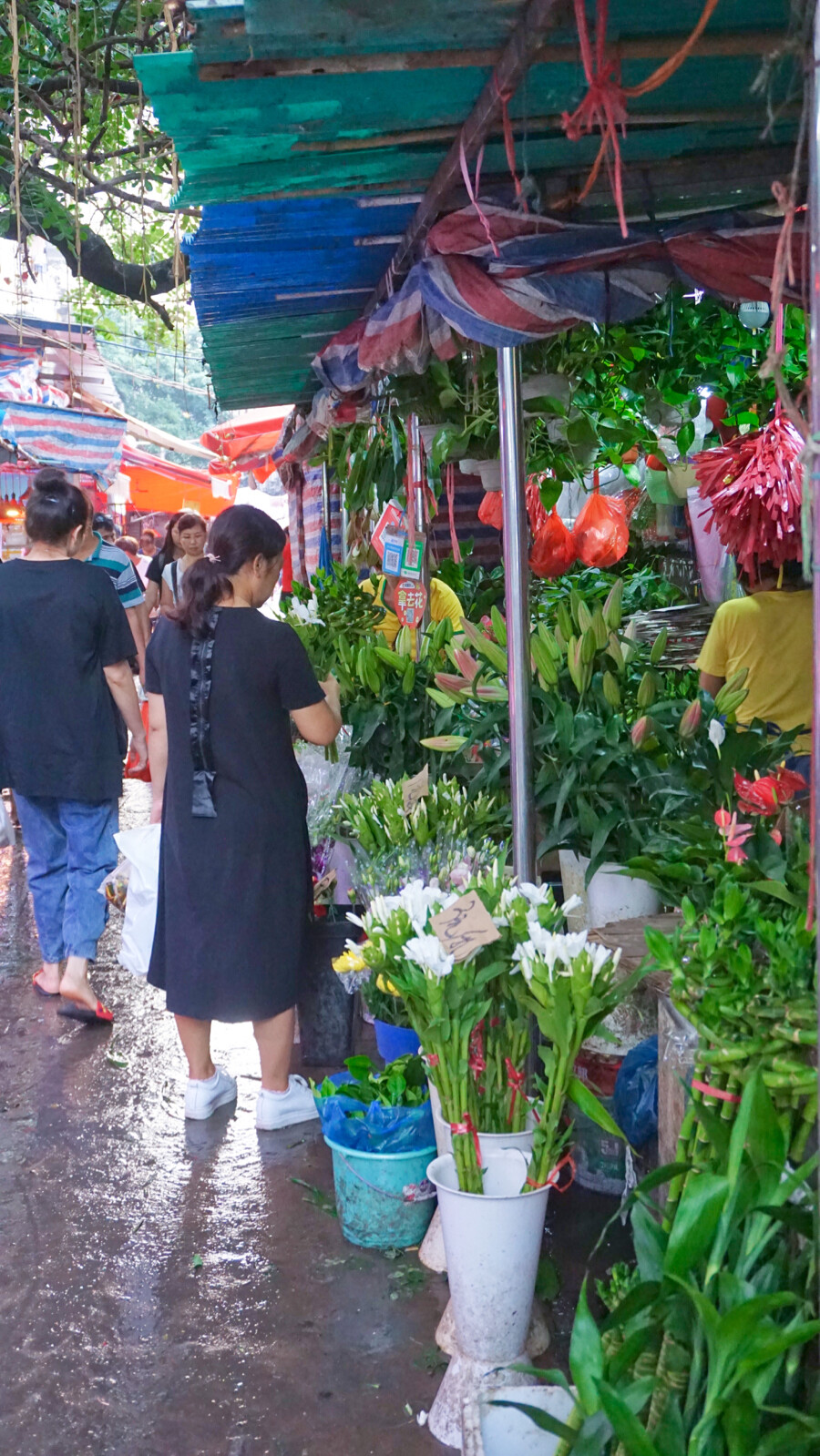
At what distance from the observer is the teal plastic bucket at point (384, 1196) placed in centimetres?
286

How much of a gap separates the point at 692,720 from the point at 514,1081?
1.22m

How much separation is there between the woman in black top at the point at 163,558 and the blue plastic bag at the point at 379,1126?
4.77m

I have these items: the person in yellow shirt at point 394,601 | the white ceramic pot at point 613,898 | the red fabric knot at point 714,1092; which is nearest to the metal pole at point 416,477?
the person in yellow shirt at point 394,601

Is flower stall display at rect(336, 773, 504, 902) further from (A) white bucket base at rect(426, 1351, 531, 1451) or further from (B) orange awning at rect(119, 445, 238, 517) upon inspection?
(B) orange awning at rect(119, 445, 238, 517)

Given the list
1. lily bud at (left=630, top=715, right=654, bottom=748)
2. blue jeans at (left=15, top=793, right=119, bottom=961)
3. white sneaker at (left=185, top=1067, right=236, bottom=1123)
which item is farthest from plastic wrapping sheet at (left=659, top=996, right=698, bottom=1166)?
blue jeans at (left=15, top=793, right=119, bottom=961)

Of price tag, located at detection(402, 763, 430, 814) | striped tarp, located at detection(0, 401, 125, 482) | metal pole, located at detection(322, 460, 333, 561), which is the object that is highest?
striped tarp, located at detection(0, 401, 125, 482)

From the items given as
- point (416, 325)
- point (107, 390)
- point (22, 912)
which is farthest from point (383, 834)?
point (107, 390)

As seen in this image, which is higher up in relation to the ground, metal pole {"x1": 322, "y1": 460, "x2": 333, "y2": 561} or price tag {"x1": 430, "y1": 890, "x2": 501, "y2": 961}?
metal pole {"x1": 322, "y1": 460, "x2": 333, "y2": 561}

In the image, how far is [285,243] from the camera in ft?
12.3

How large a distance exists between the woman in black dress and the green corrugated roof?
0.91 metres

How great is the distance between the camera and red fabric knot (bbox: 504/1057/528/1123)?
7.97 ft

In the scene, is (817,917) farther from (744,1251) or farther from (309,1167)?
(309,1167)

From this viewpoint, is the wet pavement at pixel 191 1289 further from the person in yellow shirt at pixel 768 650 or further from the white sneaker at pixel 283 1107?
the person in yellow shirt at pixel 768 650

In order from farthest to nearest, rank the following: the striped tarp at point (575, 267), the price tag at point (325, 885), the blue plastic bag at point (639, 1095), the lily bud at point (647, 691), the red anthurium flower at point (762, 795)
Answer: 1. the price tag at point (325, 885)
2. the lily bud at point (647, 691)
3. the striped tarp at point (575, 267)
4. the blue plastic bag at point (639, 1095)
5. the red anthurium flower at point (762, 795)
